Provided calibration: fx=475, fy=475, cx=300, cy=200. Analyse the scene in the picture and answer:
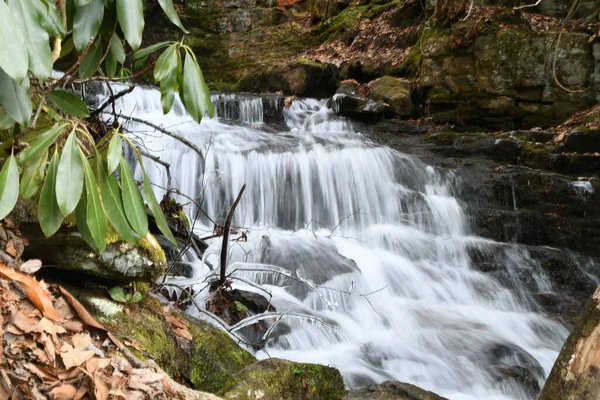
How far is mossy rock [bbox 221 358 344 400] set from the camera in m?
2.31

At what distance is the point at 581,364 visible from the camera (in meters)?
1.70

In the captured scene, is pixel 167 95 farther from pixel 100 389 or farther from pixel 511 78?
pixel 511 78

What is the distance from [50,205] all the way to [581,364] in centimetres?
186

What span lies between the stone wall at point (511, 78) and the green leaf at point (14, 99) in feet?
31.2

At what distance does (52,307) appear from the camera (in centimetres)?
180

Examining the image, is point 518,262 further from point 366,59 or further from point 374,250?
point 366,59

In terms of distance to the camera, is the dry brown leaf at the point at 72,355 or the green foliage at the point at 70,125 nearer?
the green foliage at the point at 70,125

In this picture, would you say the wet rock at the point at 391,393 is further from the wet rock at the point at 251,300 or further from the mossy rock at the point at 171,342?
the wet rock at the point at 251,300

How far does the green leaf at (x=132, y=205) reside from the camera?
4.91 ft

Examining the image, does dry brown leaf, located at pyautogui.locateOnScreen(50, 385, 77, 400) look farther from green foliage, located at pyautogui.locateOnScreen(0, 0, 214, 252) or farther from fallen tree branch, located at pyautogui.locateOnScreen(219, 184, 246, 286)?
fallen tree branch, located at pyautogui.locateOnScreen(219, 184, 246, 286)

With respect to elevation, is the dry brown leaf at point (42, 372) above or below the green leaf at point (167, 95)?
below

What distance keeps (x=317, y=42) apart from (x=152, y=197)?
49.1 feet

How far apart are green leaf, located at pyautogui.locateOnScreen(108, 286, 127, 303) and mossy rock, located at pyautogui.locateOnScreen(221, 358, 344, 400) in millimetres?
685

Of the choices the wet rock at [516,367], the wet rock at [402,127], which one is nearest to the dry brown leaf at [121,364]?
the wet rock at [516,367]
